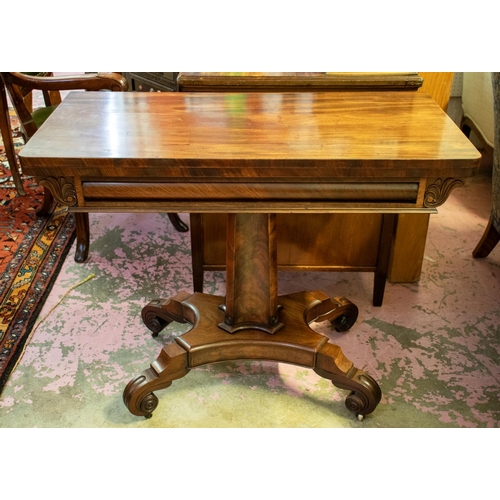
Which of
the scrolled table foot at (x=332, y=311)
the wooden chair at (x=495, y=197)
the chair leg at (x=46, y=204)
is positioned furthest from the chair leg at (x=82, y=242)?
the wooden chair at (x=495, y=197)

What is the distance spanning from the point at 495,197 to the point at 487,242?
9.8 inches

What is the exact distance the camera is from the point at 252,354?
5.53ft

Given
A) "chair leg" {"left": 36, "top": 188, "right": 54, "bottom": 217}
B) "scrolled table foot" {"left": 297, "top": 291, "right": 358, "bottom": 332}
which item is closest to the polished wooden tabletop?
"scrolled table foot" {"left": 297, "top": 291, "right": 358, "bottom": 332}

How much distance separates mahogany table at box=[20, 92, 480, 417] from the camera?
129 centimetres

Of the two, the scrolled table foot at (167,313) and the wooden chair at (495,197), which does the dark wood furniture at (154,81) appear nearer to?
the scrolled table foot at (167,313)

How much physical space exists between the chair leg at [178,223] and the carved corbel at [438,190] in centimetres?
139

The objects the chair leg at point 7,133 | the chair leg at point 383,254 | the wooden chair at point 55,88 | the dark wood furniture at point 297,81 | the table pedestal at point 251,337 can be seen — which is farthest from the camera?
the chair leg at point 7,133

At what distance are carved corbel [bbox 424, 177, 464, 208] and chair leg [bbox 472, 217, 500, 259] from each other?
110 cm

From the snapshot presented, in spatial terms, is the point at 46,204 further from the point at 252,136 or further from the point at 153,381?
the point at 252,136

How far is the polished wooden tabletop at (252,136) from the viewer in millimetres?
1279

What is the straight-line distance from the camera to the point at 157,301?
1921 mm

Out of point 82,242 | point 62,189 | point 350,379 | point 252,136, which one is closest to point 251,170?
point 252,136

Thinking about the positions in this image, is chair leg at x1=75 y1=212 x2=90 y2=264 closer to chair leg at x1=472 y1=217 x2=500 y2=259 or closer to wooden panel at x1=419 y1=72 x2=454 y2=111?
wooden panel at x1=419 y1=72 x2=454 y2=111

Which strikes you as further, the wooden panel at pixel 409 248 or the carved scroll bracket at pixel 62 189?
the wooden panel at pixel 409 248
